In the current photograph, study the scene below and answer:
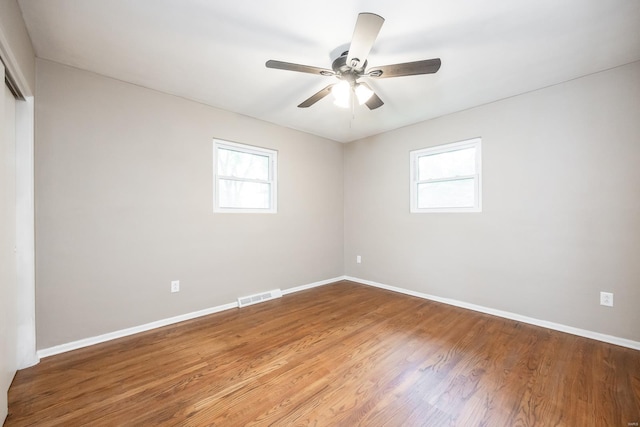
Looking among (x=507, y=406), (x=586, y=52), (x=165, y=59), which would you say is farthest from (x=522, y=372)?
(x=165, y=59)

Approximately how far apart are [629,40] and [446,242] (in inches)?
92.3

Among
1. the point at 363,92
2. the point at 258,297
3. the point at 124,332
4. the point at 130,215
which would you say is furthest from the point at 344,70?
the point at 124,332

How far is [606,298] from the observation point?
7.79 ft

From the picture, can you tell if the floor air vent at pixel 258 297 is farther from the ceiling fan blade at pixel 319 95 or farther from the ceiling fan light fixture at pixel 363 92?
the ceiling fan light fixture at pixel 363 92

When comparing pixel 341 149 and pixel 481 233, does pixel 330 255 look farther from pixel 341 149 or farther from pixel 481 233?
pixel 481 233

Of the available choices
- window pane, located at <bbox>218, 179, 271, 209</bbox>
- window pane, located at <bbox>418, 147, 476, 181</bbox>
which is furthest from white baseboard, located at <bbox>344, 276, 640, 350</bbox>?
window pane, located at <bbox>218, 179, 271, 209</bbox>

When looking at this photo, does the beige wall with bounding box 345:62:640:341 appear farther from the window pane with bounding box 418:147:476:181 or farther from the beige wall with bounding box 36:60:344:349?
the beige wall with bounding box 36:60:344:349

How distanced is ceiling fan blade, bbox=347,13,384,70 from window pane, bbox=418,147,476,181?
6.81 feet

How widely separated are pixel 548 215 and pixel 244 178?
3496mm

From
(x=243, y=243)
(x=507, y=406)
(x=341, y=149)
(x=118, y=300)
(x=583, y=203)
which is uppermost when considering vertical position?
(x=341, y=149)

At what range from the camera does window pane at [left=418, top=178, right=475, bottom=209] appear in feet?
10.8

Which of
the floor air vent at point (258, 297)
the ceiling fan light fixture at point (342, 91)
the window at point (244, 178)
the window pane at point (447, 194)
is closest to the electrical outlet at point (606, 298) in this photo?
the window pane at point (447, 194)

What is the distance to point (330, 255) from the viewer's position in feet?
14.7

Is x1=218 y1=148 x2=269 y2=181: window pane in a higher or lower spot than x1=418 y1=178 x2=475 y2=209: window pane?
higher
